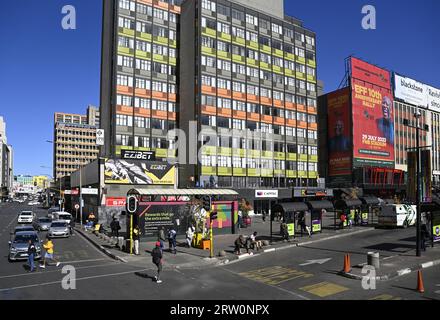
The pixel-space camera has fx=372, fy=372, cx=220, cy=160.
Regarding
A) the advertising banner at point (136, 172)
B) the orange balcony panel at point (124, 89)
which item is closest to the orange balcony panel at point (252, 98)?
the orange balcony panel at point (124, 89)

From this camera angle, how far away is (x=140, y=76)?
61281mm

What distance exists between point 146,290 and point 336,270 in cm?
987

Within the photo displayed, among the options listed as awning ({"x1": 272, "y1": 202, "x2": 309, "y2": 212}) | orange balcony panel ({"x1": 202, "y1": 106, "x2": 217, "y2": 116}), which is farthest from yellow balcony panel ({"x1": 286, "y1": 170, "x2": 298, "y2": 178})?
awning ({"x1": 272, "y1": 202, "x2": 309, "y2": 212})

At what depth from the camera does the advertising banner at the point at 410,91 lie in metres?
92.5

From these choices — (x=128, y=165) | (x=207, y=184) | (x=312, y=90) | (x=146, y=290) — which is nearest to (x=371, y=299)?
(x=146, y=290)

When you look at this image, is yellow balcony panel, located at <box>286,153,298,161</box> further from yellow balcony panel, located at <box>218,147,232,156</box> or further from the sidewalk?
the sidewalk

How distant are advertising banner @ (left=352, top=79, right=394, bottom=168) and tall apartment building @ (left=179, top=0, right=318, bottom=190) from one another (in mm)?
11539

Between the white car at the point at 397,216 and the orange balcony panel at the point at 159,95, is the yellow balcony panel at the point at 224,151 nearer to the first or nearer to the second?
the orange balcony panel at the point at 159,95

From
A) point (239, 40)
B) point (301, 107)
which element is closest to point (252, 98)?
point (239, 40)

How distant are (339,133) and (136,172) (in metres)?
53.0

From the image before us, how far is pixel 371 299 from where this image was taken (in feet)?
46.7

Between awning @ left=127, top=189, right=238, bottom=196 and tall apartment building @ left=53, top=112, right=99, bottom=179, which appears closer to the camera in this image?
awning @ left=127, top=189, right=238, bottom=196

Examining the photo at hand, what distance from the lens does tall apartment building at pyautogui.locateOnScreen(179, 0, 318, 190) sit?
61.0 meters

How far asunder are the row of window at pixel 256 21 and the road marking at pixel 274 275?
172ft
